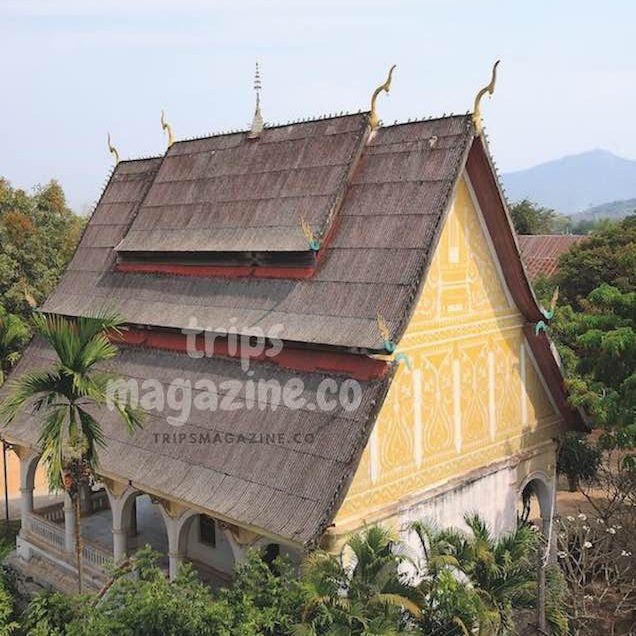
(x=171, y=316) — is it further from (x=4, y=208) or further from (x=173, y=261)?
(x=4, y=208)

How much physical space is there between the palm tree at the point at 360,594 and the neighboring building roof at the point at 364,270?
3.21 m

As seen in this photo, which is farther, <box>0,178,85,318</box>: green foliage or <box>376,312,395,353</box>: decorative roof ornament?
<box>0,178,85,318</box>: green foliage

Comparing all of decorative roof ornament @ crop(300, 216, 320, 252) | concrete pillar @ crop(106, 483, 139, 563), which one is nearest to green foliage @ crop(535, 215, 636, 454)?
decorative roof ornament @ crop(300, 216, 320, 252)

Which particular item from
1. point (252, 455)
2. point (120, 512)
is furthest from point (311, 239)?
point (120, 512)

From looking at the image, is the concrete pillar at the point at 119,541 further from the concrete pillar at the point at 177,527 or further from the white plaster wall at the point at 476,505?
the white plaster wall at the point at 476,505

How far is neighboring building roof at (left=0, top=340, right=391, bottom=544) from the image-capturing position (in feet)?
35.7

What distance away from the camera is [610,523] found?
17.2 meters

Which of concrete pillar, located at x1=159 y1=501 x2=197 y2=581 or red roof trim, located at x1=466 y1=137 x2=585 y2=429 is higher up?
red roof trim, located at x1=466 y1=137 x2=585 y2=429

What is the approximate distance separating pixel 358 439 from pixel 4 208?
33036 millimetres

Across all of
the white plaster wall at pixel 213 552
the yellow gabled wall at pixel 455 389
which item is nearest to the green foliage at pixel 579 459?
the yellow gabled wall at pixel 455 389

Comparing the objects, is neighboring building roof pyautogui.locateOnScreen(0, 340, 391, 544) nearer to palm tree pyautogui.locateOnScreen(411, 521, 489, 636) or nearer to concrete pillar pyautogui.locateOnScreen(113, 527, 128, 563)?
concrete pillar pyautogui.locateOnScreen(113, 527, 128, 563)

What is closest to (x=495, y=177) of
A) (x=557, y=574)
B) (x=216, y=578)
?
(x=557, y=574)

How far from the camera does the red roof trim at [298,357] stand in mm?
11820

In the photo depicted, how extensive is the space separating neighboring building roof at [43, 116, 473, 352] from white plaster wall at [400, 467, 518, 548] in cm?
336
